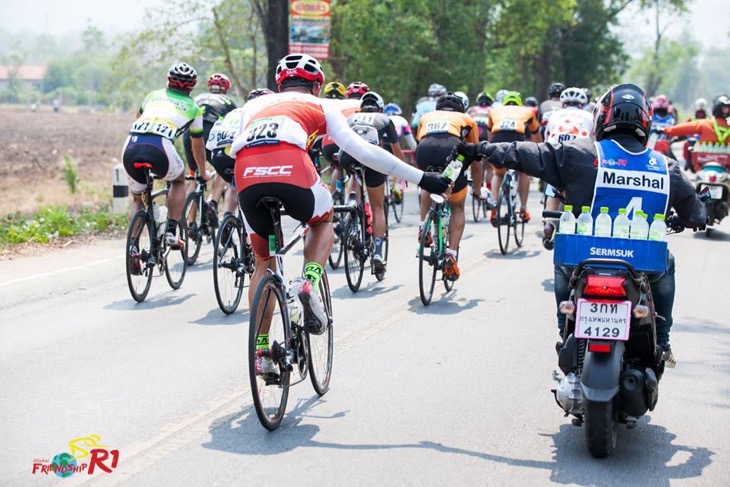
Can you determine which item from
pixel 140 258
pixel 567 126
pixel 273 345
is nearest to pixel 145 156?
pixel 140 258

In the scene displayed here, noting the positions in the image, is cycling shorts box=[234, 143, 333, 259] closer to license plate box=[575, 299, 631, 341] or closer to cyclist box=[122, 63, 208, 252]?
license plate box=[575, 299, 631, 341]

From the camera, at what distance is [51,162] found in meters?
36.7

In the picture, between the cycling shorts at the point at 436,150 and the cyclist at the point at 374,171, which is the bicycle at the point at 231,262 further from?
the cycling shorts at the point at 436,150

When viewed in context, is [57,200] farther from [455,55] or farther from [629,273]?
[629,273]

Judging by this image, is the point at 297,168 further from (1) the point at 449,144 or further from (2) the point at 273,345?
(1) the point at 449,144

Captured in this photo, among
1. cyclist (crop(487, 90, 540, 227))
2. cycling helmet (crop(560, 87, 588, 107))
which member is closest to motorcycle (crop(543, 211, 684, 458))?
Answer: cycling helmet (crop(560, 87, 588, 107))

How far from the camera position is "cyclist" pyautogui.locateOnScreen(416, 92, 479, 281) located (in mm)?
10953

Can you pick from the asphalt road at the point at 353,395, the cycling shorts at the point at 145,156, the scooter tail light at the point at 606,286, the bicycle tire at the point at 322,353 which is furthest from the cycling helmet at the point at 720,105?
the scooter tail light at the point at 606,286

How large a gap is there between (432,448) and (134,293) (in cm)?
505

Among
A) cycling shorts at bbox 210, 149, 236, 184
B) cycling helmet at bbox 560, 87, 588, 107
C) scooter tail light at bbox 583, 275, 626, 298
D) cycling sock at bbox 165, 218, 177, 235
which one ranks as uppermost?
cycling helmet at bbox 560, 87, 588, 107

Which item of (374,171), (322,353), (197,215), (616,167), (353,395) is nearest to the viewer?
(616,167)

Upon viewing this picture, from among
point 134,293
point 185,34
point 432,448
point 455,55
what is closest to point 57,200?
point 185,34

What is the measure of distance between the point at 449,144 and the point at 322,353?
4.53 m

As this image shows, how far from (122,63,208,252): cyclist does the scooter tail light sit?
5.83 metres
